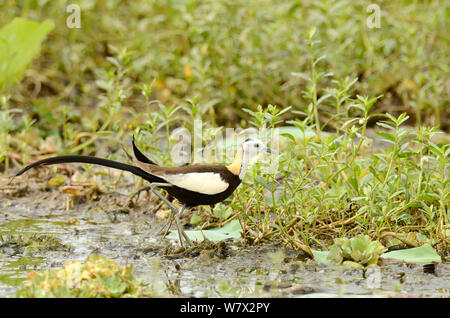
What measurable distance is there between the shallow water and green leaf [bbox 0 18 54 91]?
2.04 m

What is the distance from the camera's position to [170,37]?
26.3 ft

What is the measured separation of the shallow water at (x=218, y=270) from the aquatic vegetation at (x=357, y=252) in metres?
0.06

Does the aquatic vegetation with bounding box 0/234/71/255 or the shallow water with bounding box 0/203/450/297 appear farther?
the aquatic vegetation with bounding box 0/234/71/255

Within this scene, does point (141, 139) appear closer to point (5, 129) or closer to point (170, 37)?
point (5, 129)

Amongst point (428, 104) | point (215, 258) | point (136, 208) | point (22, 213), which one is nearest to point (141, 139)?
point (136, 208)

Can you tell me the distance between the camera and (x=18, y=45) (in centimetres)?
673

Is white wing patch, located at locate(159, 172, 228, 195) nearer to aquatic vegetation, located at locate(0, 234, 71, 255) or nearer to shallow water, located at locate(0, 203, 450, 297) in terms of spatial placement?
shallow water, located at locate(0, 203, 450, 297)

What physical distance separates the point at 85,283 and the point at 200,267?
84 cm

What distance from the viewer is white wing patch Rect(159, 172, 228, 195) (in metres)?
4.04

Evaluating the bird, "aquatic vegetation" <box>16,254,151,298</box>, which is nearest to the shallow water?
"aquatic vegetation" <box>16,254,151,298</box>

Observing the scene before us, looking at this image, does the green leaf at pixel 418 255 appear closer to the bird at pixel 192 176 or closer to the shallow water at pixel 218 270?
the shallow water at pixel 218 270

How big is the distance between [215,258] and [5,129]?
8.42 feet

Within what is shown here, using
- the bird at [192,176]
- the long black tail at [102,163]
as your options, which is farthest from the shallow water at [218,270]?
the long black tail at [102,163]

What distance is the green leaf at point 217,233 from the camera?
4.45 metres
